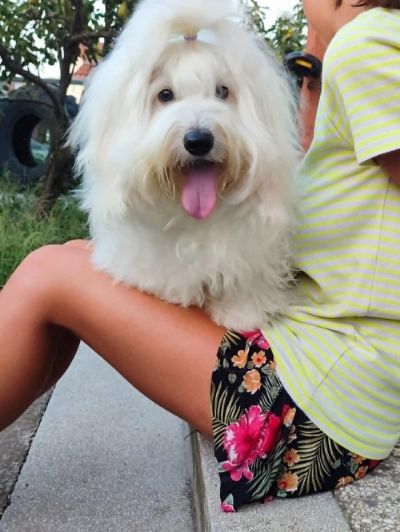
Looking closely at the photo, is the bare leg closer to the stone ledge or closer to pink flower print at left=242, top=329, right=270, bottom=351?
pink flower print at left=242, top=329, right=270, bottom=351

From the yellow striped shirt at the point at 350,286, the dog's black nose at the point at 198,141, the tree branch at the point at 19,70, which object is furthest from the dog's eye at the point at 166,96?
the tree branch at the point at 19,70

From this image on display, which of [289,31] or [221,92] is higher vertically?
[221,92]

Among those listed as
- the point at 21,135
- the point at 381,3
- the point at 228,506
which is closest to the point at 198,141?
the point at 381,3

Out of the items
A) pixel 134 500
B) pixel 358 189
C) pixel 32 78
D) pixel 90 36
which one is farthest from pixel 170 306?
pixel 32 78

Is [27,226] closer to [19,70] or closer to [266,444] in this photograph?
[19,70]

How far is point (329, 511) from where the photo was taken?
132 centimetres

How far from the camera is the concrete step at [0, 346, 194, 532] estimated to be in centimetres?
185

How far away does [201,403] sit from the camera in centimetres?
147

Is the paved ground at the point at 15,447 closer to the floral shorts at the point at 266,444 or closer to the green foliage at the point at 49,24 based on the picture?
the floral shorts at the point at 266,444

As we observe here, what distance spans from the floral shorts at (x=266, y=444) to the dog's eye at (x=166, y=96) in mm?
577

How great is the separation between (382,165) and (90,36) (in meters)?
3.47

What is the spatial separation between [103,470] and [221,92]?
1172 millimetres

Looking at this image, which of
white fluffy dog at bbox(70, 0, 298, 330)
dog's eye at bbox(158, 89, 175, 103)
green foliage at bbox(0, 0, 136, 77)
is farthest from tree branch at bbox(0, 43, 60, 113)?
dog's eye at bbox(158, 89, 175, 103)

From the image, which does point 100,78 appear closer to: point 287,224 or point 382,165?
point 287,224
